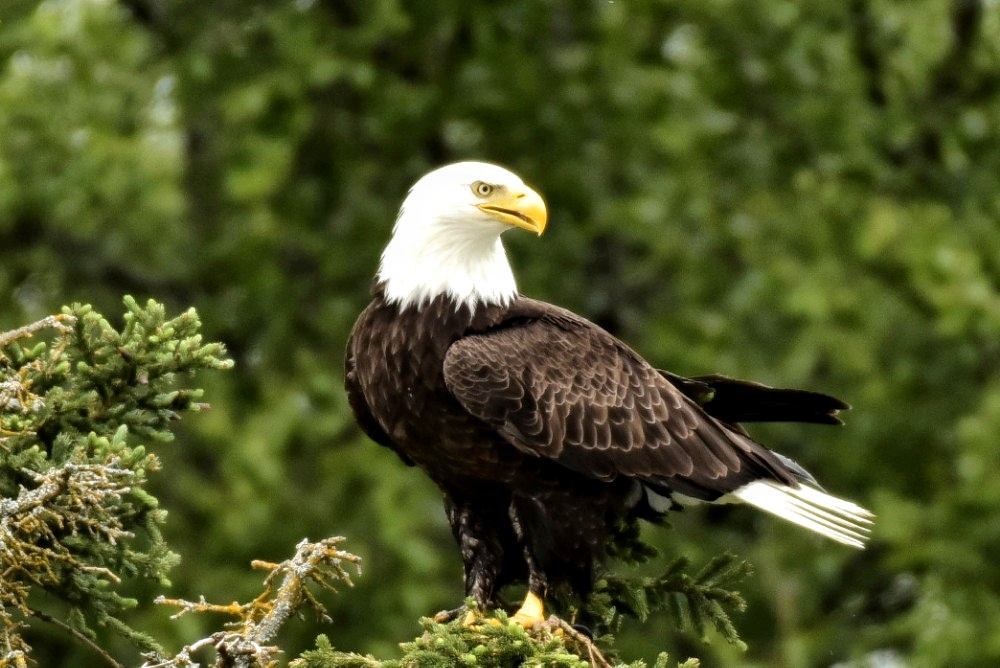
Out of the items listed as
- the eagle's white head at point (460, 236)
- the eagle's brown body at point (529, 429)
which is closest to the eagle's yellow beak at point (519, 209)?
the eagle's white head at point (460, 236)

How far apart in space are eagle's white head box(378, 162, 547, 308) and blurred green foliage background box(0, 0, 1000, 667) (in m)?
6.03

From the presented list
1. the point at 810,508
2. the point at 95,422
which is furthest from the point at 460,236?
the point at 95,422

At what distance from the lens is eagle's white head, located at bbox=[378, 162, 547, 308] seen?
5.58 m

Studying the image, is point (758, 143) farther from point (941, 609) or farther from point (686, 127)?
point (941, 609)

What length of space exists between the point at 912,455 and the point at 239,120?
19.5 feet

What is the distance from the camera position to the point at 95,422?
177 inches

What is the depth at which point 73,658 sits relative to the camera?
12344 mm

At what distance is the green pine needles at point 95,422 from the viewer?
4199 millimetres

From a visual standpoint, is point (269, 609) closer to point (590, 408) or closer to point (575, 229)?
point (590, 408)

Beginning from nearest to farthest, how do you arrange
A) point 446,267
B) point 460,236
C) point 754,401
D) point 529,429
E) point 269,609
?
point 269,609 < point 529,429 < point 446,267 < point 460,236 < point 754,401

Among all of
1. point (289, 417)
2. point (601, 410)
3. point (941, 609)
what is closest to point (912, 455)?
point (941, 609)

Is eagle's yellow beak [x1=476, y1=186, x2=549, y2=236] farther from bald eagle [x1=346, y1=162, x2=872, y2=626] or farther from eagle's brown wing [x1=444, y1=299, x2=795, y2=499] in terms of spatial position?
eagle's brown wing [x1=444, y1=299, x2=795, y2=499]

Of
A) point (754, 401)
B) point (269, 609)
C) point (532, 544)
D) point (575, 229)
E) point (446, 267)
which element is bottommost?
point (269, 609)

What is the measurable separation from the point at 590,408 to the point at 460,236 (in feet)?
2.42
